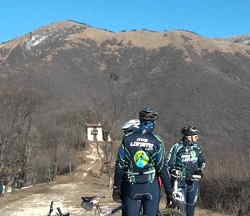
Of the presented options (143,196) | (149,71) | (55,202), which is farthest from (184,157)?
(149,71)

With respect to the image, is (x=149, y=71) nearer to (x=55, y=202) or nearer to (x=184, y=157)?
(x=55, y=202)

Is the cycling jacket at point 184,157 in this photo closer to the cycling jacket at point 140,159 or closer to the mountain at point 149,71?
the cycling jacket at point 140,159

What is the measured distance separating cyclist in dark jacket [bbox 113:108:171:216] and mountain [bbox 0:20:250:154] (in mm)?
69193

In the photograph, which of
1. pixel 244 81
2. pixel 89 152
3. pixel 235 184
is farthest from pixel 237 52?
pixel 235 184

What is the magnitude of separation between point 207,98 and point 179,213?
117m

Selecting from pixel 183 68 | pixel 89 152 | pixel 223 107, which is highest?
pixel 183 68

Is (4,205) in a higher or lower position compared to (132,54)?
lower

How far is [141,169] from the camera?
5555 millimetres

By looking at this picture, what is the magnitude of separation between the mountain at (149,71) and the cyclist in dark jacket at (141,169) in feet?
227

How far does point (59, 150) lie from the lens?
55812 millimetres

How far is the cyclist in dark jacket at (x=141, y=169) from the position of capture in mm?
5547

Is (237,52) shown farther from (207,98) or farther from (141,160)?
(141,160)

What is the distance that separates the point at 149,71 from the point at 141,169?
13500 cm

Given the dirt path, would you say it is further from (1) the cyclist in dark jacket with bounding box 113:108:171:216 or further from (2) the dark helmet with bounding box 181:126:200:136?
(1) the cyclist in dark jacket with bounding box 113:108:171:216
